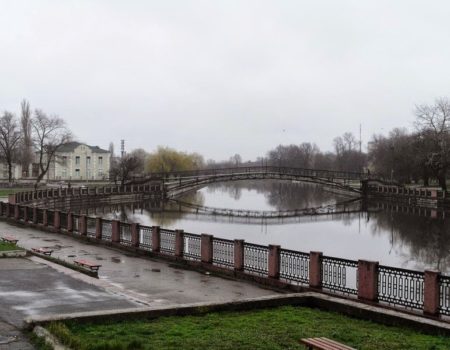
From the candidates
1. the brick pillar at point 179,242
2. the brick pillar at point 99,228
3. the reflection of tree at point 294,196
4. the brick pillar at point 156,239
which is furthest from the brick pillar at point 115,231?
the reflection of tree at point 294,196

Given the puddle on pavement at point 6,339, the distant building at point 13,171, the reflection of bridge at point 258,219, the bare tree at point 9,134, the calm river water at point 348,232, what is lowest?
the reflection of bridge at point 258,219

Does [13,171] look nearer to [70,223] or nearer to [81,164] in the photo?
[81,164]

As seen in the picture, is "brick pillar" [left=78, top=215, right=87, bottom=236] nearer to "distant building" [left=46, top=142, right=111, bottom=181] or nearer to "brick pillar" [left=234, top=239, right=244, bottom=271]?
"brick pillar" [left=234, top=239, right=244, bottom=271]

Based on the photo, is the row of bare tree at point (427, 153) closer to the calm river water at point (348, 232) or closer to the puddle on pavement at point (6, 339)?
the calm river water at point (348, 232)

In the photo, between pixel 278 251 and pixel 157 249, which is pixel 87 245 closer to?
pixel 157 249

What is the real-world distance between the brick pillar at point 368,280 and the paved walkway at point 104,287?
2.79m

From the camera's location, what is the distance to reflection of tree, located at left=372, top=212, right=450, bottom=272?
26.5 meters

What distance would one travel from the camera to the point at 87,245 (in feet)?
81.5

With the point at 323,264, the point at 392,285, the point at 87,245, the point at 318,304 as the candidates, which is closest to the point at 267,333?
the point at 318,304

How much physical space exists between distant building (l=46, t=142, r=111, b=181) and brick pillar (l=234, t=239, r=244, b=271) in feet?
337

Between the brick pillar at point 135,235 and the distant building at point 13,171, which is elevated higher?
the distant building at point 13,171

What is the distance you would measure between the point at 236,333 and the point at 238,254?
9.27m

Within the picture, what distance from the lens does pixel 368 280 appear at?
14086 mm

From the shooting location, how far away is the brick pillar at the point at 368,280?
45.9 ft
